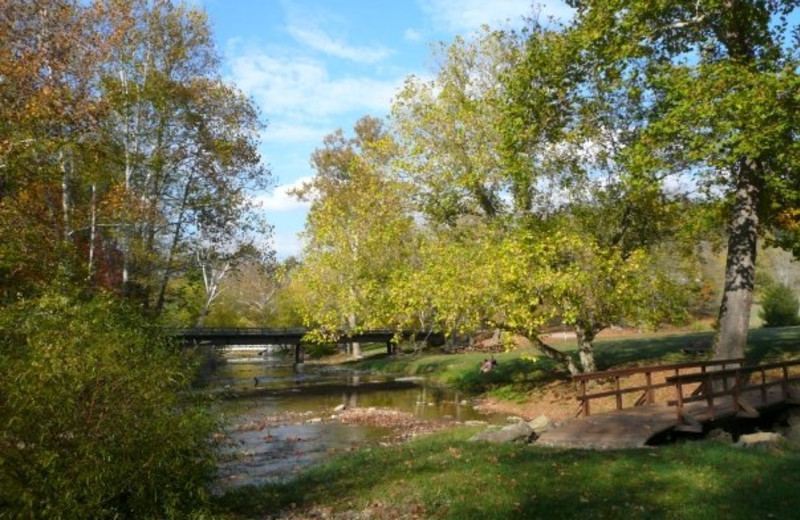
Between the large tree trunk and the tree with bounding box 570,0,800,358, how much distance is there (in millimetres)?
31

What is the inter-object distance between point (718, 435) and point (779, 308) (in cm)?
4353

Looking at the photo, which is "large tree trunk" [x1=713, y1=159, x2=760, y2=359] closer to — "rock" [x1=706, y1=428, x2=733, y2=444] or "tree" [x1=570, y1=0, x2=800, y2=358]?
"tree" [x1=570, y1=0, x2=800, y2=358]

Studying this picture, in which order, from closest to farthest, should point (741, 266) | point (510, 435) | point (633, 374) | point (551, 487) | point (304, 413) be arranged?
point (551, 487) < point (510, 435) < point (741, 266) < point (633, 374) < point (304, 413)

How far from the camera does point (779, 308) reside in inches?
2083

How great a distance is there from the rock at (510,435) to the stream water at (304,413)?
196 inches

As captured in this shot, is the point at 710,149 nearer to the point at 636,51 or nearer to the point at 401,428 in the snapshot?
the point at 636,51

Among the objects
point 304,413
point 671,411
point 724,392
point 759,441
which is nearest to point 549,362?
point 304,413

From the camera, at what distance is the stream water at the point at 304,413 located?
669 inches

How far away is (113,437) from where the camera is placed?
8.98 meters

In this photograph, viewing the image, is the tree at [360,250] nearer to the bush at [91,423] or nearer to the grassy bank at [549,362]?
the grassy bank at [549,362]

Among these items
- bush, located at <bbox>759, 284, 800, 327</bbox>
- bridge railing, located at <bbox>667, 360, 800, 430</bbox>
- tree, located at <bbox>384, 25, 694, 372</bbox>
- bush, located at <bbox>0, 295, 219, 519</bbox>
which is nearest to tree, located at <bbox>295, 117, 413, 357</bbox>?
tree, located at <bbox>384, 25, 694, 372</bbox>

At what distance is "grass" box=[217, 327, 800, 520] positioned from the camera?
9609mm

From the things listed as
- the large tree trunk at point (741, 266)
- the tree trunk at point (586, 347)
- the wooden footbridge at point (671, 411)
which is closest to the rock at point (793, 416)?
the wooden footbridge at point (671, 411)

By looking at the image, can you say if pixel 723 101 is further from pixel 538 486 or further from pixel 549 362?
pixel 549 362
